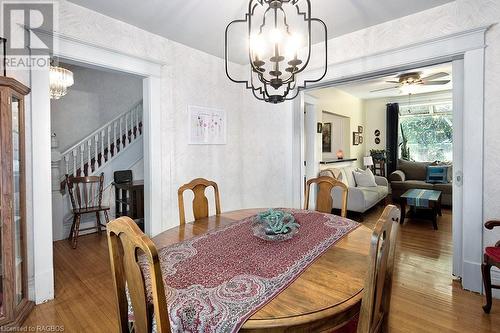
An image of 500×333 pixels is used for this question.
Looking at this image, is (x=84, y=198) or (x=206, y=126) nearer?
(x=206, y=126)

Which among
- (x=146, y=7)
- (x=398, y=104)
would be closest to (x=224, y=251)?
(x=146, y=7)

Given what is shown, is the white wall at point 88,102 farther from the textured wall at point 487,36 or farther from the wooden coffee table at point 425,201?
the wooden coffee table at point 425,201

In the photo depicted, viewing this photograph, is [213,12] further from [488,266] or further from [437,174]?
[437,174]

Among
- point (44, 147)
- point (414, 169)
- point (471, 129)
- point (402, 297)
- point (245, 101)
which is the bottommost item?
point (402, 297)

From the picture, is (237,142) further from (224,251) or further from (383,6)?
(224,251)

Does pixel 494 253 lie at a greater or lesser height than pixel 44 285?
greater

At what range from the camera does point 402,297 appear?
7.06ft

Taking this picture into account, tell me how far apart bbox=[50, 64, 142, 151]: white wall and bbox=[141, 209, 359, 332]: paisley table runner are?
13.3ft

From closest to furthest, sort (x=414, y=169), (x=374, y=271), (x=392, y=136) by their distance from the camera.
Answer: (x=374, y=271), (x=414, y=169), (x=392, y=136)

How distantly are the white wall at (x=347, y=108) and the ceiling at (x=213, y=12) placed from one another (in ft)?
7.79

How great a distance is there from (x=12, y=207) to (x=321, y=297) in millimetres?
2099

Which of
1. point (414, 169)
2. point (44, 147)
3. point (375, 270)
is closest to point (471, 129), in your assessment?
point (375, 270)

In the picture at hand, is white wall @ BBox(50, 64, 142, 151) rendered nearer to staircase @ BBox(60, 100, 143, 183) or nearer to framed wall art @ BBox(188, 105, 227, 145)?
staircase @ BBox(60, 100, 143, 183)

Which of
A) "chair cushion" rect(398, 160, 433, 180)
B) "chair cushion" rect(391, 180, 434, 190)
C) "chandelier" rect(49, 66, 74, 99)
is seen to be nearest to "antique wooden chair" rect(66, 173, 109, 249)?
"chandelier" rect(49, 66, 74, 99)
